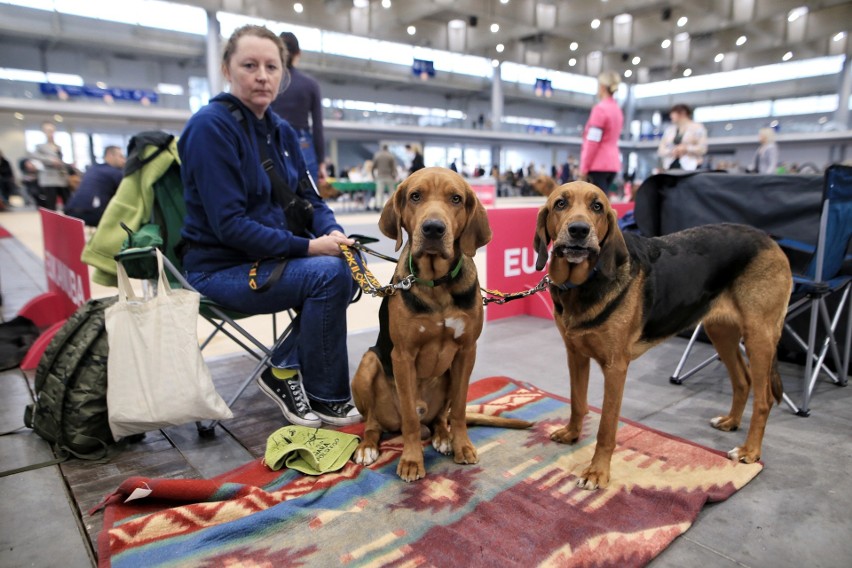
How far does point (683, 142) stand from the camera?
648 cm

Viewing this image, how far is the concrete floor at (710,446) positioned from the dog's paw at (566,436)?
0.52 metres

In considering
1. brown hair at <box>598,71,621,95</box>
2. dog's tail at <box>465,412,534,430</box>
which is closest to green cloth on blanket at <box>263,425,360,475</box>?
dog's tail at <box>465,412,534,430</box>

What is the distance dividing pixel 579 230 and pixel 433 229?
538 millimetres

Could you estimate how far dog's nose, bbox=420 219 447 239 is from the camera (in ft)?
6.42

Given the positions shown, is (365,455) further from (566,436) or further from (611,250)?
(611,250)

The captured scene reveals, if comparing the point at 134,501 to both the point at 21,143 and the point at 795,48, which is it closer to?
the point at 21,143

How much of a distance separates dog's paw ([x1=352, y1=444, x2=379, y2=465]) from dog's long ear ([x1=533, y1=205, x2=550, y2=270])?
43.0 inches

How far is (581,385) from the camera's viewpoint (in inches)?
95.4

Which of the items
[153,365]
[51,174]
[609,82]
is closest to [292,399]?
[153,365]

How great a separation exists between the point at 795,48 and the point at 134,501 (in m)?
36.8

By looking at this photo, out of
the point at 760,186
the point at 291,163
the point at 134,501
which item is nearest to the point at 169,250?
the point at 291,163

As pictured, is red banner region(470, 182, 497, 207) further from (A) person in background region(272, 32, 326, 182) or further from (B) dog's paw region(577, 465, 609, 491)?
(B) dog's paw region(577, 465, 609, 491)

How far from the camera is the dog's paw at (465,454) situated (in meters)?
2.30

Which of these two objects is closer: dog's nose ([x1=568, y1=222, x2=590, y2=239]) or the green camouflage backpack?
dog's nose ([x1=568, y1=222, x2=590, y2=239])
